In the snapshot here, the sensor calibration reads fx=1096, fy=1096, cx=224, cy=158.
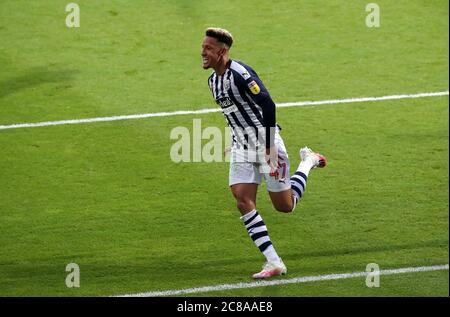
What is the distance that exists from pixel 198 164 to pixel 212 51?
11.7 feet

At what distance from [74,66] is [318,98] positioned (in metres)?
4.10

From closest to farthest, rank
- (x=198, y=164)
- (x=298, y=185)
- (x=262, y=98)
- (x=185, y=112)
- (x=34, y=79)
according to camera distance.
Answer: (x=262, y=98) < (x=298, y=185) < (x=198, y=164) < (x=185, y=112) < (x=34, y=79)


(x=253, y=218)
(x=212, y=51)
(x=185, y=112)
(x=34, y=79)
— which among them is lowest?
(x=253, y=218)

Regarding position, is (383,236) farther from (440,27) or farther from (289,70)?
(440,27)

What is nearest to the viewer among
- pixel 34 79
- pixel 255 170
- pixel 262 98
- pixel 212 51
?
pixel 262 98

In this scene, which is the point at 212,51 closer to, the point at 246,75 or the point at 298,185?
the point at 246,75

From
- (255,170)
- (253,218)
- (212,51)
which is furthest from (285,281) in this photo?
(212,51)

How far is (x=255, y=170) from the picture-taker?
11.1m

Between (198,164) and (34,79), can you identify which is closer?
(198,164)

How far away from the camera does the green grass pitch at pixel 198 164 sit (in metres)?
11.4

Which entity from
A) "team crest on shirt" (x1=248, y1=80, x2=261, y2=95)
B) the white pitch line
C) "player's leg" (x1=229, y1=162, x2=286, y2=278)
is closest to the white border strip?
"player's leg" (x1=229, y1=162, x2=286, y2=278)

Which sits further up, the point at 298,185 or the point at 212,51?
the point at 212,51

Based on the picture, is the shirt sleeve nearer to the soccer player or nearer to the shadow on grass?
the soccer player

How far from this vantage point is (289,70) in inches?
690
